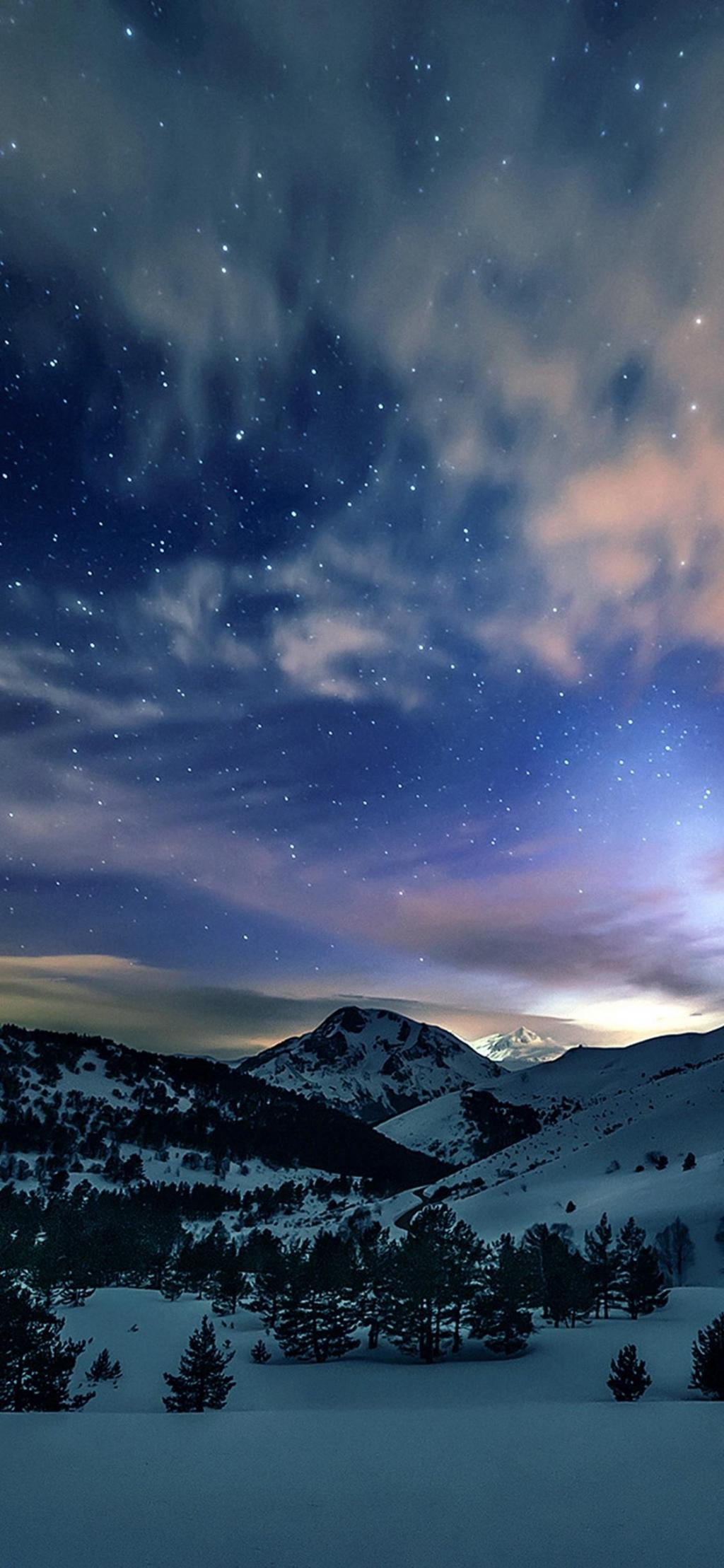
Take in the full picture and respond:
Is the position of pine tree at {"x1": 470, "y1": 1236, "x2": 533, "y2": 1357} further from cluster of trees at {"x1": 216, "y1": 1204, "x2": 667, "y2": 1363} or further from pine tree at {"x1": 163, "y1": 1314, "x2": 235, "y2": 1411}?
pine tree at {"x1": 163, "y1": 1314, "x2": 235, "y2": 1411}

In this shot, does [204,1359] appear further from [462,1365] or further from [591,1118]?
[591,1118]

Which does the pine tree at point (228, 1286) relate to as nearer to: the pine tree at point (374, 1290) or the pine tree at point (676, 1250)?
the pine tree at point (374, 1290)

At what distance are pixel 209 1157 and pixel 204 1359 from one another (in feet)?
585

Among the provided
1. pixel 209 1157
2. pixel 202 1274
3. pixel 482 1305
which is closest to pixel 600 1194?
pixel 202 1274

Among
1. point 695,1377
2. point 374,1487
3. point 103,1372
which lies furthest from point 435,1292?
point 374,1487

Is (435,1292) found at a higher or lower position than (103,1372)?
higher

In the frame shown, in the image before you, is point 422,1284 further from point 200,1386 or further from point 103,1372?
point 103,1372

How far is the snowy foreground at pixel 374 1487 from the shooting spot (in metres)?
10.2

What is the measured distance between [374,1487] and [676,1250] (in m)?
50.4

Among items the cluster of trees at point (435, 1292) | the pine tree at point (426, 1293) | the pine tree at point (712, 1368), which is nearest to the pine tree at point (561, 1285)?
the cluster of trees at point (435, 1292)

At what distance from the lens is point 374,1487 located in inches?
518

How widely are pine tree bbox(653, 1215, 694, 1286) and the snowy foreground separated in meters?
32.7

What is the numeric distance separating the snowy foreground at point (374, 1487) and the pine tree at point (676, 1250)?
107ft

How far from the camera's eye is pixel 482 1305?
3434 cm
